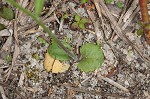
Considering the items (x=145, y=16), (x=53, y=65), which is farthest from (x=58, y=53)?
(x=145, y=16)

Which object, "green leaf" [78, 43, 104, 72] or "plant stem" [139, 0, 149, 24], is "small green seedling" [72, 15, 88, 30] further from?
"plant stem" [139, 0, 149, 24]

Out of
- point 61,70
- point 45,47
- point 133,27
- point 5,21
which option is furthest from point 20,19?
point 133,27

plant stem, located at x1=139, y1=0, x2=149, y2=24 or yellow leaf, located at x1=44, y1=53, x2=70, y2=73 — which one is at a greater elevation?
plant stem, located at x1=139, y1=0, x2=149, y2=24

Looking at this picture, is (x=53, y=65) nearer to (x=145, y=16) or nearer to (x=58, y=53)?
(x=58, y=53)

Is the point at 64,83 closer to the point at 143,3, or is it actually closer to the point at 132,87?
the point at 132,87

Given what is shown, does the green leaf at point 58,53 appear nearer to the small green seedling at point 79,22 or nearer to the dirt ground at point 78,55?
the dirt ground at point 78,55

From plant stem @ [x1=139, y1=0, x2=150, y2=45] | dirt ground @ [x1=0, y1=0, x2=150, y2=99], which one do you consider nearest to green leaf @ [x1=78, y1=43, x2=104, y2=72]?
dirt ground @ [x1=0, y1=0, x2=150, y2=99]

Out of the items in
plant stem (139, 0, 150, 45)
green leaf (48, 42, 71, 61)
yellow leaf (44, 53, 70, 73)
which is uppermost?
plant stem (139, 0, 150, 45)
